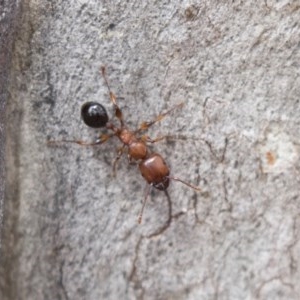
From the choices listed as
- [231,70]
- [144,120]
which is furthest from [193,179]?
[231,70]

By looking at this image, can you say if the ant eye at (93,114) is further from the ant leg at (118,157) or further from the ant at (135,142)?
the ant leg at (118,157)

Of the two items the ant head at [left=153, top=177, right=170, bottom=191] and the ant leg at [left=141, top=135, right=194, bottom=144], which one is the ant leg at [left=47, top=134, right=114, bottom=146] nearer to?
the ant leg at [left=141, top=135, right=194, bottom=144]

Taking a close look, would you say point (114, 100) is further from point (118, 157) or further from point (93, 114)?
point (118, 157)

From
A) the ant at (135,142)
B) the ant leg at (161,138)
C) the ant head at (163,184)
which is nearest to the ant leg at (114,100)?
the ant at (135,142)

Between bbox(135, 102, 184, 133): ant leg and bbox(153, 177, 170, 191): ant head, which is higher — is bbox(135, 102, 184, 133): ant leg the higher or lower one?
the higher one

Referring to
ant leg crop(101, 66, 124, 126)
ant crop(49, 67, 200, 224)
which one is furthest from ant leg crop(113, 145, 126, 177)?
ant leg crop(101, 66, 124, 126)
